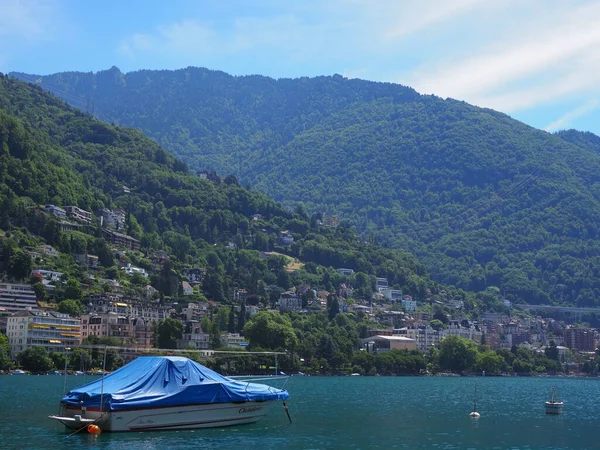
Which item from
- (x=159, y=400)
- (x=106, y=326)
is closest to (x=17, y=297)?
(x=106, y=326)

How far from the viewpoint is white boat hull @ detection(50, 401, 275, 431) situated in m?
51.2

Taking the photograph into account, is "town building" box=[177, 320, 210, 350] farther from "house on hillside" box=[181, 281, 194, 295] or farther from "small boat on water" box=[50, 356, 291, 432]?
"small boat on water" box=[50, 356, 291, 432]

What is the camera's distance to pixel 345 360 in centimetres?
17525

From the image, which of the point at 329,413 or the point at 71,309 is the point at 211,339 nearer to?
the point at 71,309

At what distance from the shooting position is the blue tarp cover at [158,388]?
51.6 m

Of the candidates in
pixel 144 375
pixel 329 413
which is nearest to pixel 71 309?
pixel 329 413

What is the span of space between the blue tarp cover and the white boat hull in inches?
14.4

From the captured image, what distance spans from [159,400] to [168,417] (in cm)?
128

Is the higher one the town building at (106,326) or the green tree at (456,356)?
the town building at (106,326)

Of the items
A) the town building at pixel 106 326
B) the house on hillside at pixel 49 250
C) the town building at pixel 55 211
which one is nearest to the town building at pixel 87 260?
the house on hillside at pixel 49 250

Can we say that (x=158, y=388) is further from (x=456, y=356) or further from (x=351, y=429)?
(x=456, y=356)

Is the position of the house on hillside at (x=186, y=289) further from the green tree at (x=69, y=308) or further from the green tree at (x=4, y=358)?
the green tree at (x=4, y=358)

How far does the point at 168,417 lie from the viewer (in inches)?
2087

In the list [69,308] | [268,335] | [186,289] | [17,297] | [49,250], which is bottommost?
[268,335]
